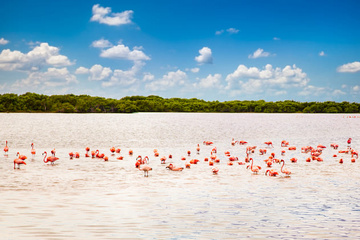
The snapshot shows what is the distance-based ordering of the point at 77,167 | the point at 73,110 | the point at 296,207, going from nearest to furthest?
1. the point at 296,207
2. the point at 77,167
3. the point at 73,110

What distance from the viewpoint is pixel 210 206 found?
1126cm

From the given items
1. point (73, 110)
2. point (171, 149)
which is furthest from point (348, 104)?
point (171, 149)

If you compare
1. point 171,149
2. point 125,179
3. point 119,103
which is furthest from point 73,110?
point 125,179

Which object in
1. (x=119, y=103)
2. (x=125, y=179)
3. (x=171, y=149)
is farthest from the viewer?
(x=119, y=103)

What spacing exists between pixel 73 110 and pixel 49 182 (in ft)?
518

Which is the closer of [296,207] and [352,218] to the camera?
[352,218]

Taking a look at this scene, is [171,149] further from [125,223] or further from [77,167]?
[125,223]

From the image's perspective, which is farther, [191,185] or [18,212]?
[191,185]

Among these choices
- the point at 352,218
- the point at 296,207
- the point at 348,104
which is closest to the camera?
the point at 352,218

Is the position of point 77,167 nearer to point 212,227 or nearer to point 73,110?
point 212,227

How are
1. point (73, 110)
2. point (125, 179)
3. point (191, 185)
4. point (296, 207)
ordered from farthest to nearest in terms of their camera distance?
point (73, 110) < point (125, 179) < point (191, 185) < point (296, 207)

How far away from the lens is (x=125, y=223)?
9.55 meters

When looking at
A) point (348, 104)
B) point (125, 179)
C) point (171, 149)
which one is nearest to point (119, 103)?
point (348, 104)

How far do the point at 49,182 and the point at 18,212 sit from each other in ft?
15.4
